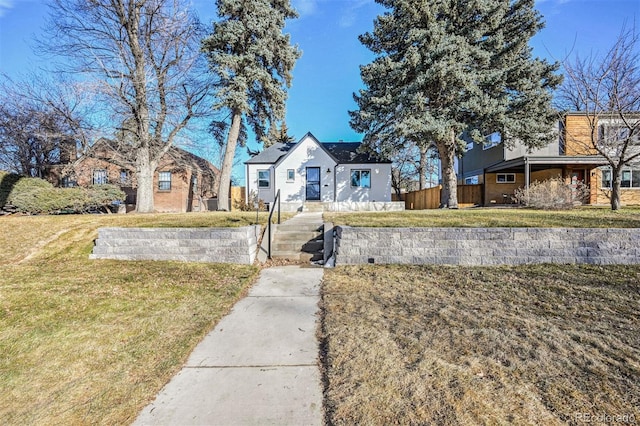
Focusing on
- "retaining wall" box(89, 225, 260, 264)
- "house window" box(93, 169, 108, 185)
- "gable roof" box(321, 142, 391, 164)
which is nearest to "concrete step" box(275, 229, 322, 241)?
"retaining wall" box(89, 225, 260, 264)

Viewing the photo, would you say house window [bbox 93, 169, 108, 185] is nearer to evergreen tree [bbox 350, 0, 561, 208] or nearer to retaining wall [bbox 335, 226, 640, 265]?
evergreen tree [bbox 350, 0, 561, 208]

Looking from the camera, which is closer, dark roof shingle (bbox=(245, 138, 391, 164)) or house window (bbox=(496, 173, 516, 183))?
dark roof shingle (bbox=(245, 138, 391, 164))

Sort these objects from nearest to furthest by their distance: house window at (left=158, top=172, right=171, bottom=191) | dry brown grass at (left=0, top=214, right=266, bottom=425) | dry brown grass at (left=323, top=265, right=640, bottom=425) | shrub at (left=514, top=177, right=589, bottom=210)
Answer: dry brown grass at (left=323, top=265, right=640, bottom=425) → dry brown grass at (left=0, top=214, right=266, bottom=425) → shrub at (left=514, top=177, right=589, bottom=210) → house window at (left=158, top=172, right=171, bottom=191)

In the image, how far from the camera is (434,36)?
42.2 ft

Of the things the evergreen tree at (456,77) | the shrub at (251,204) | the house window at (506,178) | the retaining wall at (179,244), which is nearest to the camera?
the retaining wall at (179,244)

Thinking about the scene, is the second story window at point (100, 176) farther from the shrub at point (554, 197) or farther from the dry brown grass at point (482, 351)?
the shrub at point (554, 197)

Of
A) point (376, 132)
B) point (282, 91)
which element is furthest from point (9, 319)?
point (282, 91)

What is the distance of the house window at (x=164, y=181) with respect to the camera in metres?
19.8

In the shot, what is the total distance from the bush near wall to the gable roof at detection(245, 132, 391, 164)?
8.45 metres

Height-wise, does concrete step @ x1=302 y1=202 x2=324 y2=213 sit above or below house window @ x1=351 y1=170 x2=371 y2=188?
below

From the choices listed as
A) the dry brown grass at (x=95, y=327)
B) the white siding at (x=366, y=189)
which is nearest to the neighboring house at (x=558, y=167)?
the white siding at (x=366, y=189)

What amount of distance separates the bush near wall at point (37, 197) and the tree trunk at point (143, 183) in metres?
2.36

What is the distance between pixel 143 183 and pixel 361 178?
11412mm

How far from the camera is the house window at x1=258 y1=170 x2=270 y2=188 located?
1819 cm
